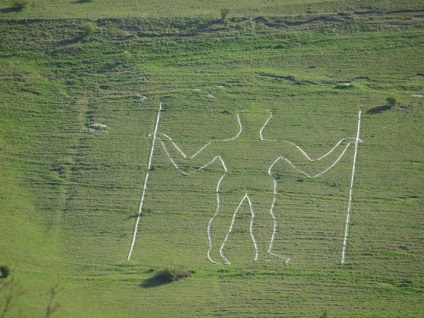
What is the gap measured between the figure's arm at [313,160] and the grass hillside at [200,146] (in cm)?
41

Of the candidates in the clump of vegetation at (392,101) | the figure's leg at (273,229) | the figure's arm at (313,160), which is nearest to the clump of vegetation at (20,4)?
the figure's arm at (313,160)

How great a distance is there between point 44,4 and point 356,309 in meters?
40.4

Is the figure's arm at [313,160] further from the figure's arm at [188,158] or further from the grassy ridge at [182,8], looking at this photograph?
the grassy ridge at [182,8]

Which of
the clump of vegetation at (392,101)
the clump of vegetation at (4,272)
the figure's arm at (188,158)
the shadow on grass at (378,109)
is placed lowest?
the clump of vegetation at (4,272)

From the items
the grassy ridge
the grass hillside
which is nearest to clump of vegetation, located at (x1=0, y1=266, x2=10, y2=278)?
the grass hillside

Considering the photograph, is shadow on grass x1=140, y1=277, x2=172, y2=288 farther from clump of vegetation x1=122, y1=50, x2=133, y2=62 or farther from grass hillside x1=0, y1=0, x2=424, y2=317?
clump of vegetation x1=122, y1=50, x2=133, y2=62

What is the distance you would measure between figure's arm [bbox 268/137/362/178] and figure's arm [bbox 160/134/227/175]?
4662mm

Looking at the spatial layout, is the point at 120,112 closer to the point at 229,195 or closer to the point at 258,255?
the point at 229,195

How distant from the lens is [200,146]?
63719 millimetres

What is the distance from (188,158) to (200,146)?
4.97 ft

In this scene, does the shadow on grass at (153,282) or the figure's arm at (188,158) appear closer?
the shadow on grass at (153,282)

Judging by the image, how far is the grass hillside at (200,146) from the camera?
53.8 meters

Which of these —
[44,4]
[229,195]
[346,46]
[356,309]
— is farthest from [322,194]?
[44,4]

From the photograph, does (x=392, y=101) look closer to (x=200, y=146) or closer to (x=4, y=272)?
(x=200, y=146)
